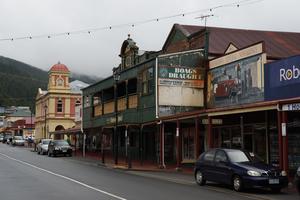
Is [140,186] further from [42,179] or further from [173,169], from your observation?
[173,169]

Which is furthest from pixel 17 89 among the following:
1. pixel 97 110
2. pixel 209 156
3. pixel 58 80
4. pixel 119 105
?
pixel 209 156

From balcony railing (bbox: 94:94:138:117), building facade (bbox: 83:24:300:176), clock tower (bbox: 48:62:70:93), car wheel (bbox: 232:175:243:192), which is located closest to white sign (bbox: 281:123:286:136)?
building facade (bbox: 83:24:300:176)

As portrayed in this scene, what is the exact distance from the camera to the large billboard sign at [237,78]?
26.3 m

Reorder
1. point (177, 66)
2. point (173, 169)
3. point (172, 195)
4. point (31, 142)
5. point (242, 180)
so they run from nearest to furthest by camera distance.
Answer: point (172, 195) < point (242, 180) < point (173, 169) < point (177, 66) < point (31, 142)

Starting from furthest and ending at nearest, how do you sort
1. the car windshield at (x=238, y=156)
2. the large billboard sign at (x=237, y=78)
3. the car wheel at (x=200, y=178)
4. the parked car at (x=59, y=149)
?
the parked car at (x=59, y=149), the large billboard sign at (x=237, y=78), the car wheel at (x=200, y=178), the car windshield at (x=238, y=156)

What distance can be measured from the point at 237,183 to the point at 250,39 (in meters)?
20.7

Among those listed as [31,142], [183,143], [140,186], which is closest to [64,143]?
[183,143]

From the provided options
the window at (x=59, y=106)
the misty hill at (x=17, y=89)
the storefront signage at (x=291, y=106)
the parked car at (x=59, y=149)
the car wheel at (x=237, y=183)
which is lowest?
the car wheel at (x=237, y=183)

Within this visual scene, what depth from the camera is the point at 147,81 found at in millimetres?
34969

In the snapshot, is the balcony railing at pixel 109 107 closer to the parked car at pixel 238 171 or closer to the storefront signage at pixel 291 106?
the parked car at pixel 238 171

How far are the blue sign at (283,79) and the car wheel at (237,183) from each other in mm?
6106

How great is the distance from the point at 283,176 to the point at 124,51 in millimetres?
29046

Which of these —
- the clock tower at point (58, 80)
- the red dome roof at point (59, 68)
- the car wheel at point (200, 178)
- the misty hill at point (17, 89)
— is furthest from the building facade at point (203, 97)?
the misty hill at point (17, 89)

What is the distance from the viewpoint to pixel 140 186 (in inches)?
752
